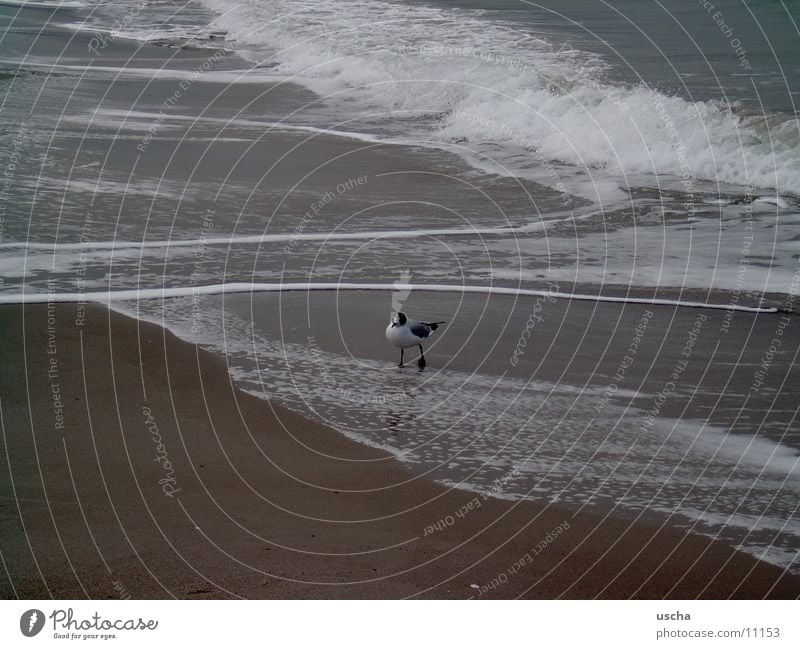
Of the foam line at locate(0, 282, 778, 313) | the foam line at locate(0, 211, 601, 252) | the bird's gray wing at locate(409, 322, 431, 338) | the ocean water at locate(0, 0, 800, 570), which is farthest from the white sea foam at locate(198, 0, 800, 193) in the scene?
the bird's gray wing at locate(409, 322, 431, 338)

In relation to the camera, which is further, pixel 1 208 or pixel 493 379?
pixel 1 208

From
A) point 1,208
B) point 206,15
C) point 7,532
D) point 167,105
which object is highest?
point 206,15

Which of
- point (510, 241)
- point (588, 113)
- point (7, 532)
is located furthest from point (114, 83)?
point (7, 532)

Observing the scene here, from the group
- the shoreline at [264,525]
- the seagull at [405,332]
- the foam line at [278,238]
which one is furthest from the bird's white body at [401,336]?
the foam line at [278,238]

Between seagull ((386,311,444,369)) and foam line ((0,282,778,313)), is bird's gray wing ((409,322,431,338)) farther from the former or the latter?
foam line ((0,282,778,313))

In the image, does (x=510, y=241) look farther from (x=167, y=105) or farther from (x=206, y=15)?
(x=206, y=15)

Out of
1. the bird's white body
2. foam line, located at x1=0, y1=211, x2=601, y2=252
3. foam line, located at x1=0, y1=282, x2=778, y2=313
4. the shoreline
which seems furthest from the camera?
foam line, located at x1=0, y1=211, x2=601, y2=252

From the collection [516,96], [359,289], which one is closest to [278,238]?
[359,289]

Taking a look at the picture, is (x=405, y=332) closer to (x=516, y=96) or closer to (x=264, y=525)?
(x=264, y=525)
